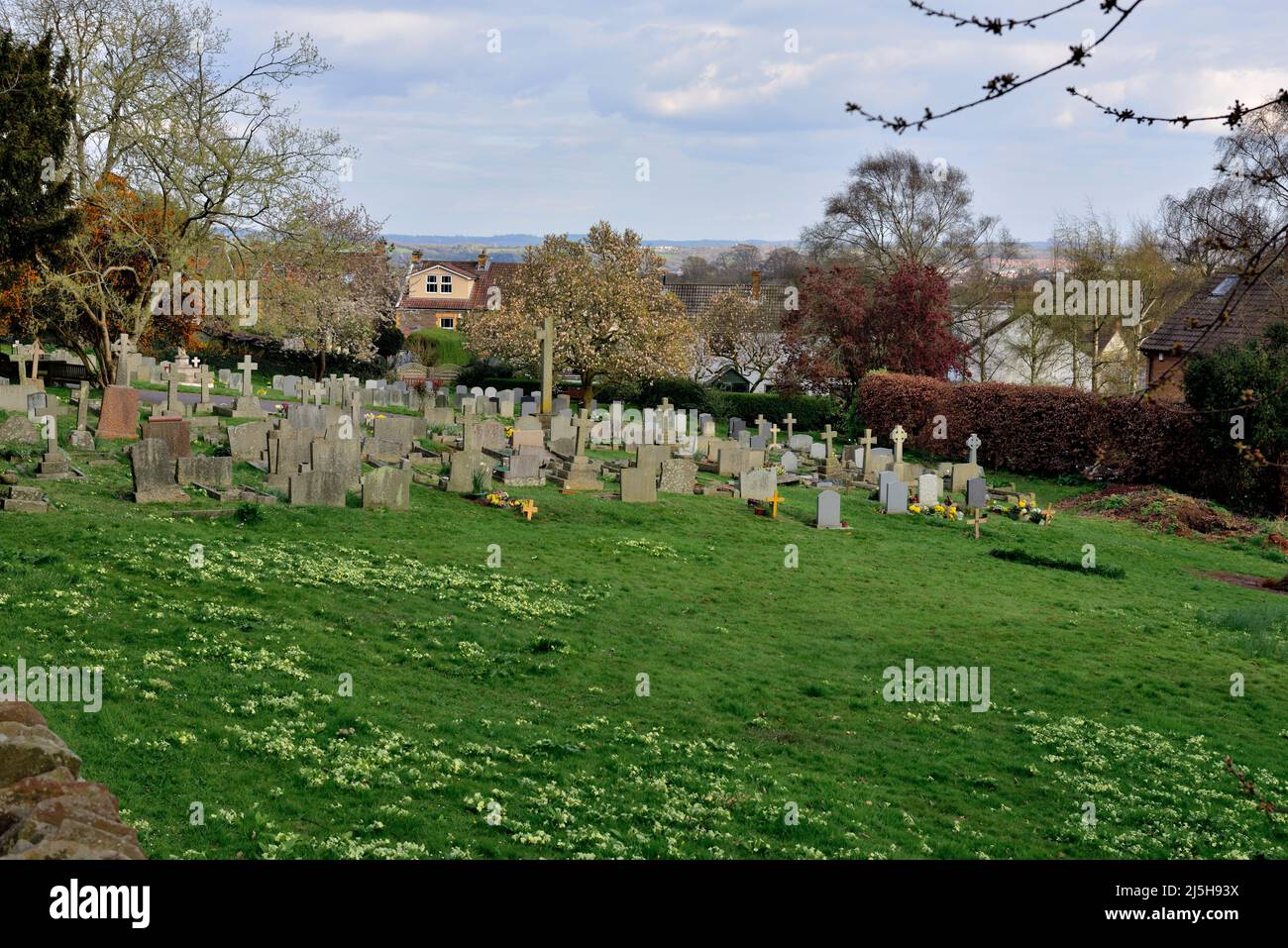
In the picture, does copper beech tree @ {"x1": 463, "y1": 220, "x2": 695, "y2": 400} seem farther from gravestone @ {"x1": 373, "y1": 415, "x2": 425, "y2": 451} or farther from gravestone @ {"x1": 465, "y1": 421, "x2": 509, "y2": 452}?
gravestone @ {"x1": 373, "y1": 415, "x2": 425, "y2": 451}

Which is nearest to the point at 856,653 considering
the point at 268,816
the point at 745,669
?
the point at 745,669

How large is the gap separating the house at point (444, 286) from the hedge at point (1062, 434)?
49.2 metres

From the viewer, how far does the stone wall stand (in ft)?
15.5

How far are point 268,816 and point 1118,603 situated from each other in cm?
1543

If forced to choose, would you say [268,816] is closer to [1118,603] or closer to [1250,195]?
[1118,603]

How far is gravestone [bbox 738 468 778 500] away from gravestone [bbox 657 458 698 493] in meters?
1.21

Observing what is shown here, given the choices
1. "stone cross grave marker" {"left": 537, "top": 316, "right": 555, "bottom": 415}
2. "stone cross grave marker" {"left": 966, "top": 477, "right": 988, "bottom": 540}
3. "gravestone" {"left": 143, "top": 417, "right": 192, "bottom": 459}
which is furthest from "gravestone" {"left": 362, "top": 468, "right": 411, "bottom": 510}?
"stone cross grave marker" {"left": 537, "top": 316, "right": 555, "bottom": 415}

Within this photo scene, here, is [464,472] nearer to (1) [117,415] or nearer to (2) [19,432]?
(1) [117,415]

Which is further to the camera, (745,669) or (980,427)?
(980,427)

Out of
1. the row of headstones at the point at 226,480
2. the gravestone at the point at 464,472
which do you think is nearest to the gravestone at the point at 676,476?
the gravestone at the point at 464,472

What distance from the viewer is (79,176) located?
32.5 metres

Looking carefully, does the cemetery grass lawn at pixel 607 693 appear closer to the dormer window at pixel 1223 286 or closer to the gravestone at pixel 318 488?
the gravestone at pixel 318 488

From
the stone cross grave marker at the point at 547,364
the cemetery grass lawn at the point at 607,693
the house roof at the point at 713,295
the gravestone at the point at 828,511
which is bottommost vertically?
the cemetery grass lawn at the point at 607,693

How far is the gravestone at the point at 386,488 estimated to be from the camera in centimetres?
1966
